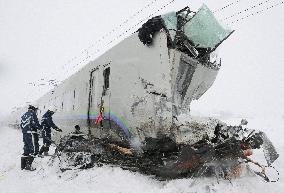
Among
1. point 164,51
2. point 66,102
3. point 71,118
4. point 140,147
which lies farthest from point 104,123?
point 66,102

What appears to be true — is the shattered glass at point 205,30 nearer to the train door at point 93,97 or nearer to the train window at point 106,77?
the train window at point 106,77

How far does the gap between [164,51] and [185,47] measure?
0.88 metres

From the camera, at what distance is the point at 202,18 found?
20.7 feet

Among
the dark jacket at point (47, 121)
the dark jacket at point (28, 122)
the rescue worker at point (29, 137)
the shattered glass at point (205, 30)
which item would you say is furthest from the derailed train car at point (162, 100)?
the dark jacket at point (47, 121)

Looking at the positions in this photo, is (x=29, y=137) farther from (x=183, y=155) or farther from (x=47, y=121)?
(x=183, y=155)

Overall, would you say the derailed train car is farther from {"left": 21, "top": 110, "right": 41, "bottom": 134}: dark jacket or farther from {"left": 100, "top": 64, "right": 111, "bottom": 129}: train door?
{"left": 21, "top": 110, "right": 41, "bottom": 134}: dark jacket

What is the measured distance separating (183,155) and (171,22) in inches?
111

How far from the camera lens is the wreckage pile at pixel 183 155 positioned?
17.0 feet

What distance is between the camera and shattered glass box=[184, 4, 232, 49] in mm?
6301

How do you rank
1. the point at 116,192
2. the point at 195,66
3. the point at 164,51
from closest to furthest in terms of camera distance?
1. the point at 116,192
2. the point at 164,51
3. the point at 195,66

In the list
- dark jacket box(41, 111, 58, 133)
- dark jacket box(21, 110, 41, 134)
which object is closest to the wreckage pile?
dark jacket box(21, 110, 41, 134)

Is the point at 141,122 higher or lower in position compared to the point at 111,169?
higher

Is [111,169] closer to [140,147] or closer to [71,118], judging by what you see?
[140,147]

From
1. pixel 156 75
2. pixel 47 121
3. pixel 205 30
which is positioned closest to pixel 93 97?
pixel 156 75
